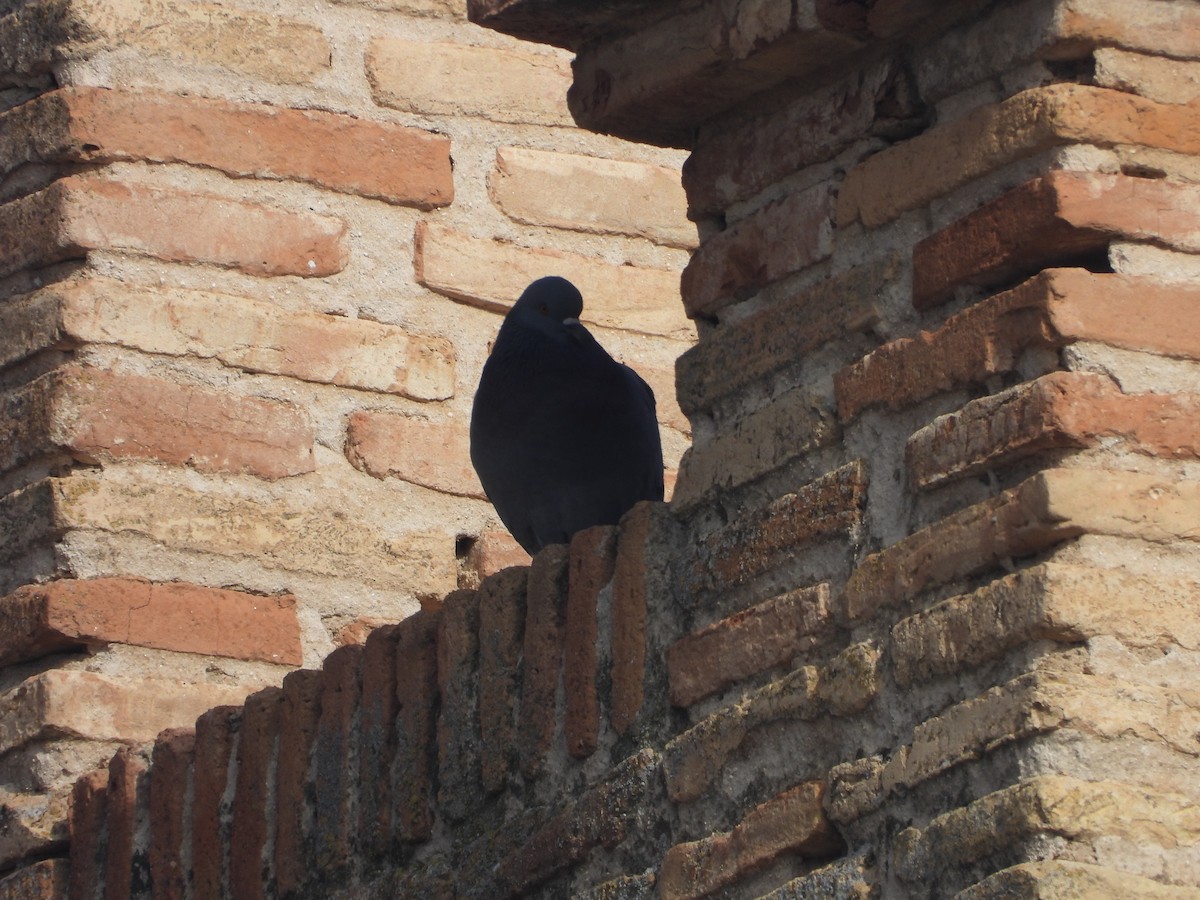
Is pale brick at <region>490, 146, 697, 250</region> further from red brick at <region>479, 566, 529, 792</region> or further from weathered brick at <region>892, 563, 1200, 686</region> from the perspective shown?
weathered brick at <region>892, 563, 1200, 686</region>

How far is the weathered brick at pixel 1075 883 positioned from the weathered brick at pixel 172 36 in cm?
282

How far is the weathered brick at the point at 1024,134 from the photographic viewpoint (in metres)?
2.28

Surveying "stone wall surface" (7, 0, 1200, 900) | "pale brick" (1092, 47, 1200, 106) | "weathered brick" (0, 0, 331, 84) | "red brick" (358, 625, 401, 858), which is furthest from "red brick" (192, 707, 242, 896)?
"pale brick" (1092, 47, 1200, 106)

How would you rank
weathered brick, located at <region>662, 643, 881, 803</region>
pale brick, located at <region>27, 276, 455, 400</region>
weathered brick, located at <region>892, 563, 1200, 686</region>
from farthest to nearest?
pale brick, located at <region>27, 276, 455, 400</region>
weathered brick, located at <region>662, 643, 881, 803</region>
weathered brick, located at <region>892, 563, 1200, 686</region>

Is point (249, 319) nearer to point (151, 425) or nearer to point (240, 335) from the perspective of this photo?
point (240, 335)

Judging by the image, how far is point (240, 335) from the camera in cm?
423

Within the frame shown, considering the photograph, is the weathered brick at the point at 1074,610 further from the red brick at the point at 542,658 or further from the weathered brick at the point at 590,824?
the red brick at the point at 542,658

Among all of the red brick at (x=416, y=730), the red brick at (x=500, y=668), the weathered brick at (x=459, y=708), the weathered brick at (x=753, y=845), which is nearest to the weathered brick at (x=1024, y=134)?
the weathered brick at (x=753, y=845)

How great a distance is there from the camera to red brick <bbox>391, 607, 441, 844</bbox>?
3035 mm

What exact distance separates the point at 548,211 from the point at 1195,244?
2467 mm

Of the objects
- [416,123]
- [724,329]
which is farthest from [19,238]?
[724,329]

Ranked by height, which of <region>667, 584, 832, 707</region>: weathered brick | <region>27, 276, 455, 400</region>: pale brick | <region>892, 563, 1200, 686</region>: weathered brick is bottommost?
<region>892, 563, 1200, 686</region>: weathered brick

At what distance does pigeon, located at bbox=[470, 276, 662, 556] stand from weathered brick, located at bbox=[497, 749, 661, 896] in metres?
1.09

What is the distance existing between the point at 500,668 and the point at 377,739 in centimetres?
31
